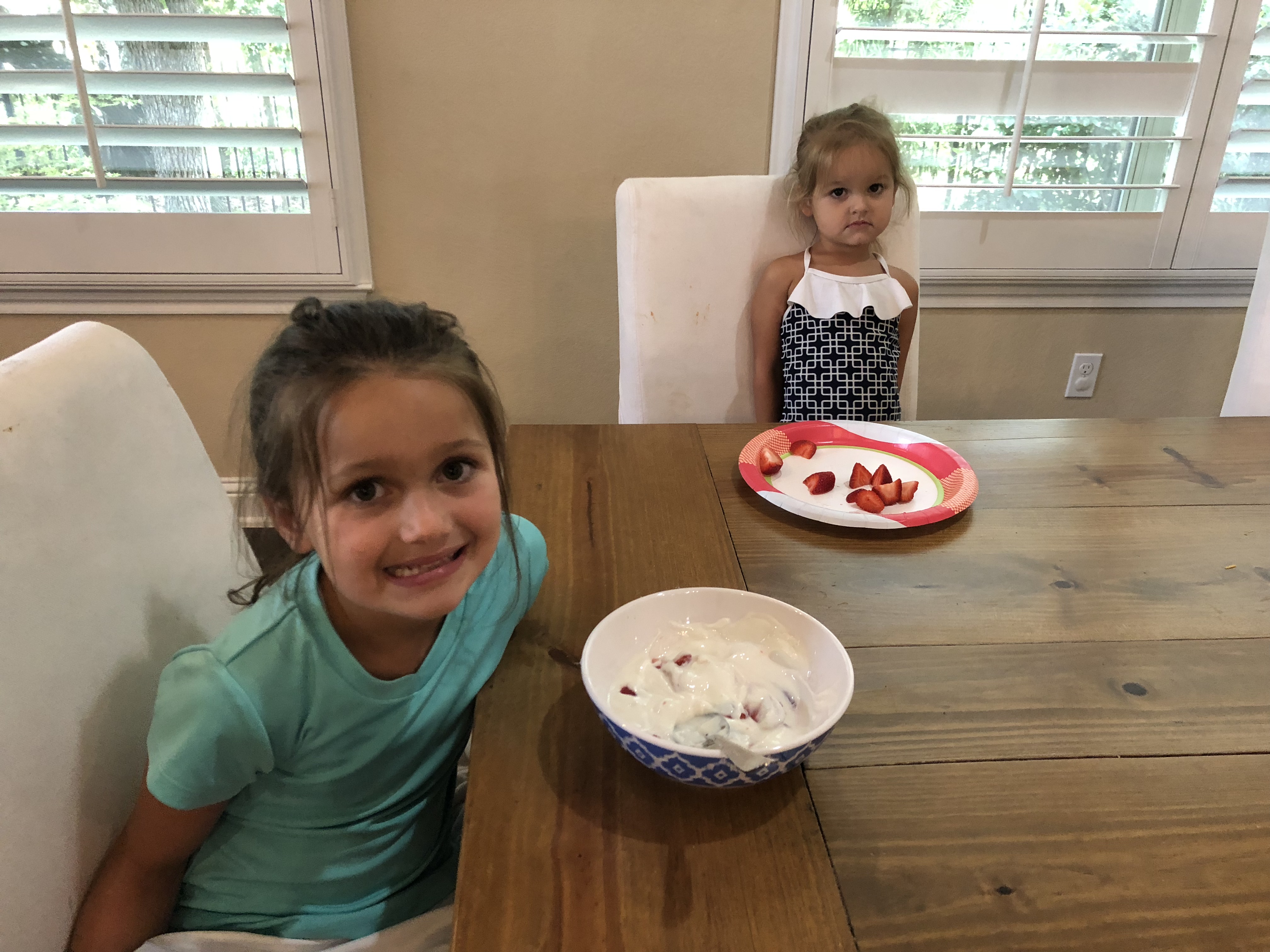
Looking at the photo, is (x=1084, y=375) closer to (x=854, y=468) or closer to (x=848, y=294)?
(x=848, y=294)

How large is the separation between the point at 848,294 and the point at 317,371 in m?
1.12

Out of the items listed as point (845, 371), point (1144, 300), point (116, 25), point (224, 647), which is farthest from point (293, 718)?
point (1144, 300)

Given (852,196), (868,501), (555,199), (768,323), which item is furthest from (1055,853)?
(555,199)

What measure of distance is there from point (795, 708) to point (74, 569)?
55 centimetres

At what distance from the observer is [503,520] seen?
748 millimetres

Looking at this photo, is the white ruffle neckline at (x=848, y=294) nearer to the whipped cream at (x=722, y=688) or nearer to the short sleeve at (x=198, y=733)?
the whipped cream at (x=722, y=688)

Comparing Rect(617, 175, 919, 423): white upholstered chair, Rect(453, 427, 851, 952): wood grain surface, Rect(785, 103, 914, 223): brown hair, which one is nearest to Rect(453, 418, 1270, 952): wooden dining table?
Rect(453, 427, 851, 952): wood grain surface

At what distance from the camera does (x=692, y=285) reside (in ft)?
4.62

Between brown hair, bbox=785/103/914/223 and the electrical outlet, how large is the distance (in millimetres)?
974

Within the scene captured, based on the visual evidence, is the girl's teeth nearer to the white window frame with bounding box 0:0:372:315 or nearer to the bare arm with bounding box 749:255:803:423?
the bare arm with bounding box 749:255:803:423

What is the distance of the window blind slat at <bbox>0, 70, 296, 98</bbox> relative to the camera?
171cm

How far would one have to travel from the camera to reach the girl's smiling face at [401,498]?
0.61 m

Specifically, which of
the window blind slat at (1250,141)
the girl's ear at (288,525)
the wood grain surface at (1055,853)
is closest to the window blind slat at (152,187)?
the girl's ear at (288,525)

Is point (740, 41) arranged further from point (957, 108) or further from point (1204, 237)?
point (1204, 237)
